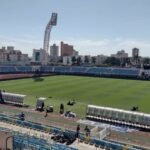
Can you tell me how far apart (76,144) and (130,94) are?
29322 millimetres

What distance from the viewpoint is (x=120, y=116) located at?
31.2 metres

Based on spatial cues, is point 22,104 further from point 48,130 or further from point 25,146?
point 25,146

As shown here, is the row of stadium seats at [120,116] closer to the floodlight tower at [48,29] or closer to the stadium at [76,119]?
the stadium at [76,119]

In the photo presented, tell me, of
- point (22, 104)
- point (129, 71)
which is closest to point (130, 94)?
point (22, 104)

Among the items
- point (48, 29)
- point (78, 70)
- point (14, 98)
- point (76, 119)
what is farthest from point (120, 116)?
point (48, 29)

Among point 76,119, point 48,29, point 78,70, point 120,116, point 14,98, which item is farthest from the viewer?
point 48,29

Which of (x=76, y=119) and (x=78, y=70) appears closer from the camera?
(x=76, y=119)

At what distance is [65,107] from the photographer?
37.6m

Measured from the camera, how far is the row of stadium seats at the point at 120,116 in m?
29.8

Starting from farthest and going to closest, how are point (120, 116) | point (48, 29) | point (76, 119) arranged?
point (48, 29) < point (76, 119) < point (120, 116)

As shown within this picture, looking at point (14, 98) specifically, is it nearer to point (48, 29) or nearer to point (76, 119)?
point (76, 119)

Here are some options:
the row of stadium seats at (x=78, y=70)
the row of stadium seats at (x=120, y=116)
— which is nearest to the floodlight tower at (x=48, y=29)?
the row of stadium seats at (x=78, y=70)

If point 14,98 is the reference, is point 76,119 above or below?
below

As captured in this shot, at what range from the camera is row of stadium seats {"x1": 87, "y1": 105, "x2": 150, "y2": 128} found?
29797mm
